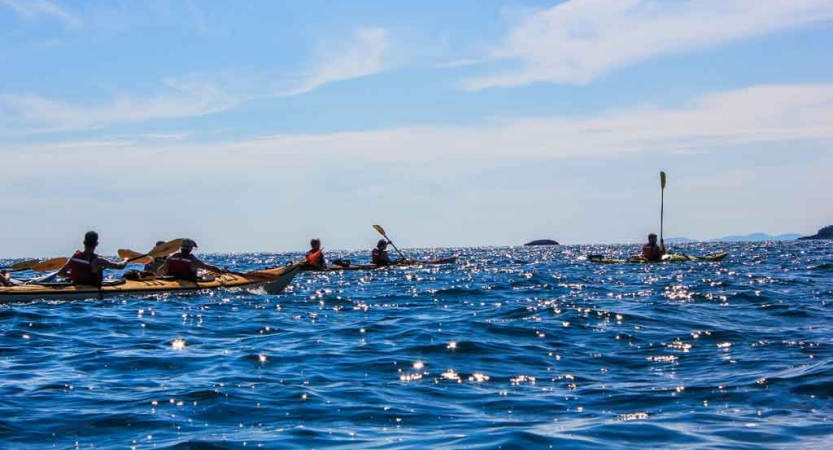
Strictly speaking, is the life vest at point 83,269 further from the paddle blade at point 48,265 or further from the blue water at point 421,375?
the paddle blade at point 48,265

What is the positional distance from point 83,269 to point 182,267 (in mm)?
2816

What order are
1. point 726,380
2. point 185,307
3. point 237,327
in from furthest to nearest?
point 185,307 → point 237,327 → point 726,380

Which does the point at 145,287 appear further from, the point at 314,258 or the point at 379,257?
the point at 379,257

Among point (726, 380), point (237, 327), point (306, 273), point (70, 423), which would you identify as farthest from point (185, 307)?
point (306, 273)

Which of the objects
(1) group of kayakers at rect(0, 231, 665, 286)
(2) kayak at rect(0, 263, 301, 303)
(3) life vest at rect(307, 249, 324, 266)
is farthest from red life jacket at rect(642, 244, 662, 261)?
(1) group of kayakers at rect(0, 231, 665, 286)

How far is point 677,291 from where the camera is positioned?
66.9 feet

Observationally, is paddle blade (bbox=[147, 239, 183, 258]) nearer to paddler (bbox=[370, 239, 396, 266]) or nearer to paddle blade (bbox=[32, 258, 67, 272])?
paddle blade (bbox=[32, 258, 67, 272])

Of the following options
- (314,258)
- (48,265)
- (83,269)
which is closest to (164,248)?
(48,265)

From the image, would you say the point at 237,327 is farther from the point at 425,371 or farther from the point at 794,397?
the point at 794,397

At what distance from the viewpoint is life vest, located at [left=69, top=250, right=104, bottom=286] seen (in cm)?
1767

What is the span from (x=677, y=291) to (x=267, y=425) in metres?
15.6

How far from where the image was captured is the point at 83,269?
1769 cm

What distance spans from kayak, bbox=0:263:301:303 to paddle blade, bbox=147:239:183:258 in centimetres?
158

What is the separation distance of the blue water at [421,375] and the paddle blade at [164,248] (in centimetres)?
450
